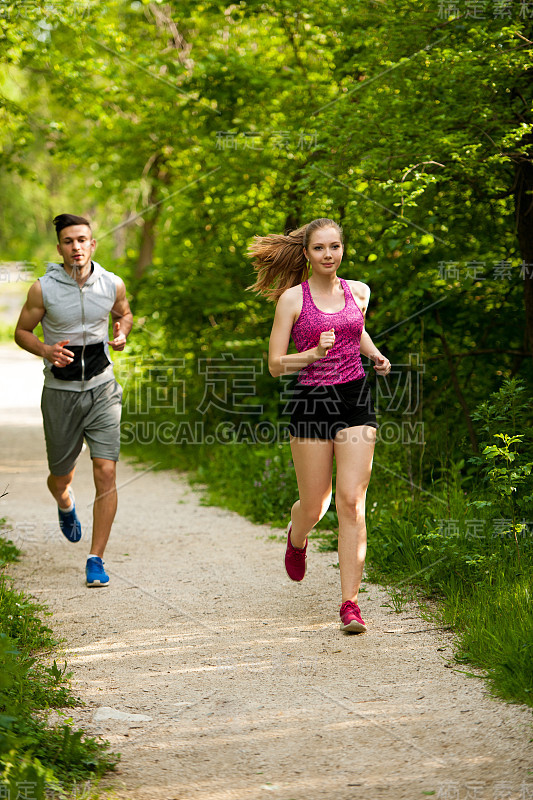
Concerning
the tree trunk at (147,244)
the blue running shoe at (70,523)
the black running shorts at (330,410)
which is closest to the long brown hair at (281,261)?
the black running shorts at (330,410)

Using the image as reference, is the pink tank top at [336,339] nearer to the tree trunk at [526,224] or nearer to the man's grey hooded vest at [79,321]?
the man's grey hooded vest at [79,321]

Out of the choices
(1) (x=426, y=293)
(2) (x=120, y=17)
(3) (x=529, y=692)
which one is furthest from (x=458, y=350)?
(2) (x=120, y=17)

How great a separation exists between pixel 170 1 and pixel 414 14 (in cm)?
430

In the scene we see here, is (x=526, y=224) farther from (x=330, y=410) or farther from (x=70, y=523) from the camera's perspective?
(x=70, y=523)

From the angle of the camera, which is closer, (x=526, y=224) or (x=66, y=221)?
(x=66, y=221)

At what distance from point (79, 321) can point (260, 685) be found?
2.82 meters

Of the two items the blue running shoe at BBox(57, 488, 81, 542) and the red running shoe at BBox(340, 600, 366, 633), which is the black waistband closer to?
the blue running shoe at BBox(57, 488, 81, 542)

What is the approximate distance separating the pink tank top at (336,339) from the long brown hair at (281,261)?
38 cm

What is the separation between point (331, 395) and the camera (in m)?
4.79

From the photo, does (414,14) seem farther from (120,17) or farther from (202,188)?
(120,17)

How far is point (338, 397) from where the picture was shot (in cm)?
482

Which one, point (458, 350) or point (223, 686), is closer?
point (223, 686)

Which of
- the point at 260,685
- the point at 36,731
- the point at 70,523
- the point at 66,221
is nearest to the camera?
the point at 36,731

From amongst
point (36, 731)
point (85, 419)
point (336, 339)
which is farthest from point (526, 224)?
point (36, 731)
